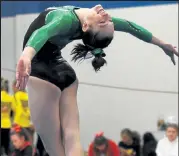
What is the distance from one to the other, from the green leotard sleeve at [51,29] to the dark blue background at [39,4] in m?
3.00

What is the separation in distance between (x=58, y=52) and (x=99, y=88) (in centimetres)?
314

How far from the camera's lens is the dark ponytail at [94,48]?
7.31ft

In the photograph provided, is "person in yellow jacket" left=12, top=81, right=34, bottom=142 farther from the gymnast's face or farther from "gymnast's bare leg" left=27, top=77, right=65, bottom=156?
the gymnast's face

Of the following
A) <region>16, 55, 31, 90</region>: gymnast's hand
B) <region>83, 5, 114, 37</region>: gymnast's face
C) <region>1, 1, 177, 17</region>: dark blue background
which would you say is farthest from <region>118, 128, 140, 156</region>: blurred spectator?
<region>16, 55, 31, 90</region>: gymnast's hand

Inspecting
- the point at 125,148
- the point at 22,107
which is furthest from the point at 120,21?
the point at 22,107

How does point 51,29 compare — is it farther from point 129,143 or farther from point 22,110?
point 22,110

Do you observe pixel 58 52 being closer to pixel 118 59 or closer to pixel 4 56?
pixel 118 59

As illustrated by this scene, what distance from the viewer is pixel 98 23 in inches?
86.8

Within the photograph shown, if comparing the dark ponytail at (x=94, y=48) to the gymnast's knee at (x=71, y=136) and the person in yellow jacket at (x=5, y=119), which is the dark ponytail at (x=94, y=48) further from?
the person in yellow jacket at (x=5, y=119)

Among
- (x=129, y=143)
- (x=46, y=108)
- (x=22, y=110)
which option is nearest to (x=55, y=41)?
(x=46, y=108)

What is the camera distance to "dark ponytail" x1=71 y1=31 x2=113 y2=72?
7.31 feet

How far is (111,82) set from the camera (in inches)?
213

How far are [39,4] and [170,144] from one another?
248 centimetres

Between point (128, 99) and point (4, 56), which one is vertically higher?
point (4, 56)
